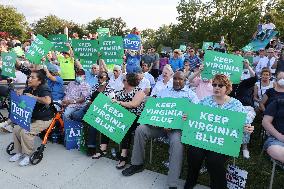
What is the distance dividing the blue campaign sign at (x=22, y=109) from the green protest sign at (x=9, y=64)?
250 cm

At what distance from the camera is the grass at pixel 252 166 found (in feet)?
15.1

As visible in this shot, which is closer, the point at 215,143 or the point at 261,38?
the point at 215,143

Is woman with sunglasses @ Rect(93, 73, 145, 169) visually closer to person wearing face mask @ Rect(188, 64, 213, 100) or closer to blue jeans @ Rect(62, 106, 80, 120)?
blue jeans @ Rect(62, 106, 80, 120)

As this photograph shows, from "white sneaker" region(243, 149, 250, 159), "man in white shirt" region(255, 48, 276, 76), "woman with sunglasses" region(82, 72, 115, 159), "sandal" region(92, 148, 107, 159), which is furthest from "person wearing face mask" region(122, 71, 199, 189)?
"man in white shirt" region(255, 48, 276, 76)

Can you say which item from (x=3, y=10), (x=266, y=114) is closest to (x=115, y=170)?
(x=266, y=114)

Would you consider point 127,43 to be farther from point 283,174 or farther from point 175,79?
point 283,174

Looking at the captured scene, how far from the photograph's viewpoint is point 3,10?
55.5 m

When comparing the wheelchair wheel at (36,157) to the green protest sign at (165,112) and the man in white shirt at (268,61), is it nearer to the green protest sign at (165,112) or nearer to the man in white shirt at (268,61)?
the green protest sign at (165,112)

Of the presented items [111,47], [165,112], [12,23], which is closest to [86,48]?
[111,47]

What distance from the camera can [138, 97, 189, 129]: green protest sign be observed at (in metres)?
4.54

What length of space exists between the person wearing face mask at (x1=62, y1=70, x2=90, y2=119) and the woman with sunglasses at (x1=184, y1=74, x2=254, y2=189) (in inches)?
109

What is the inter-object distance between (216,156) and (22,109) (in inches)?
131

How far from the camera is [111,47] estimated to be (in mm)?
7652

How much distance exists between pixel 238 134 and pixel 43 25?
3277 inches
